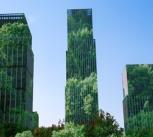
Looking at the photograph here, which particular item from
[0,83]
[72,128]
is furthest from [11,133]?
[72,128]

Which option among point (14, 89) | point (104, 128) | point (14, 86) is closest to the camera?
point (104, 128)

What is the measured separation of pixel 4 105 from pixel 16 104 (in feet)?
16.7

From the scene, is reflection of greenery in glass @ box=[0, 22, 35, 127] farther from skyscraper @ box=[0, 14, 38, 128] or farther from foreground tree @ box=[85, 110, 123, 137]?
foreground tree @ box=[85, 110, 123, 137]

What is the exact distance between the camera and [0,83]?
150 meters

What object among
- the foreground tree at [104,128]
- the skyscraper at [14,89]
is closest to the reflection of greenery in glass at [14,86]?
the skyscraper at [14,89]

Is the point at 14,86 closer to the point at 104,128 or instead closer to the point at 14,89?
the point at 14,89

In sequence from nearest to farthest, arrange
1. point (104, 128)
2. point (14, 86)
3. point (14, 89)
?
point (104, 128) → point (14, 89) → point (14, 86)

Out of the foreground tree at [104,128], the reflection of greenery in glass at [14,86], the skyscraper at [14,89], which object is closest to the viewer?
the foreground tree at [104,128]

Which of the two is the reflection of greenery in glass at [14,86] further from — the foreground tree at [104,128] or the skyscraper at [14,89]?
the foreground tree at [104,128]

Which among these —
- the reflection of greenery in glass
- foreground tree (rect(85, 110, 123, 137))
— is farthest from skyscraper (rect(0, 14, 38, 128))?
foreground tree (rect(85, 110, 123, 137))

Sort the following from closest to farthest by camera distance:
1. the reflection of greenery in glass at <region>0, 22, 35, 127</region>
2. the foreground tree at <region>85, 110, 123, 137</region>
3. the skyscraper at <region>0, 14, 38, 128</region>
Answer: the foreground tree at <region>85, 110, 123, 137</region>
the skyscraper at <region>0, 14, 38, 128</region>
the reflection of greenery in glass at <region>0, 22, 35, 127</region>

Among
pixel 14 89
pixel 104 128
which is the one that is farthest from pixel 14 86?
pixel 104 128

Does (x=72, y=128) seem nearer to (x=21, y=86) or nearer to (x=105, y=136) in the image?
(x=105, y=136)

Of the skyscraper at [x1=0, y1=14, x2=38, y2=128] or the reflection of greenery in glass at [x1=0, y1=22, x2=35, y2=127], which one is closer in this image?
the skyscraper at [x1=0, y1=14, x2=38, y2=128]
